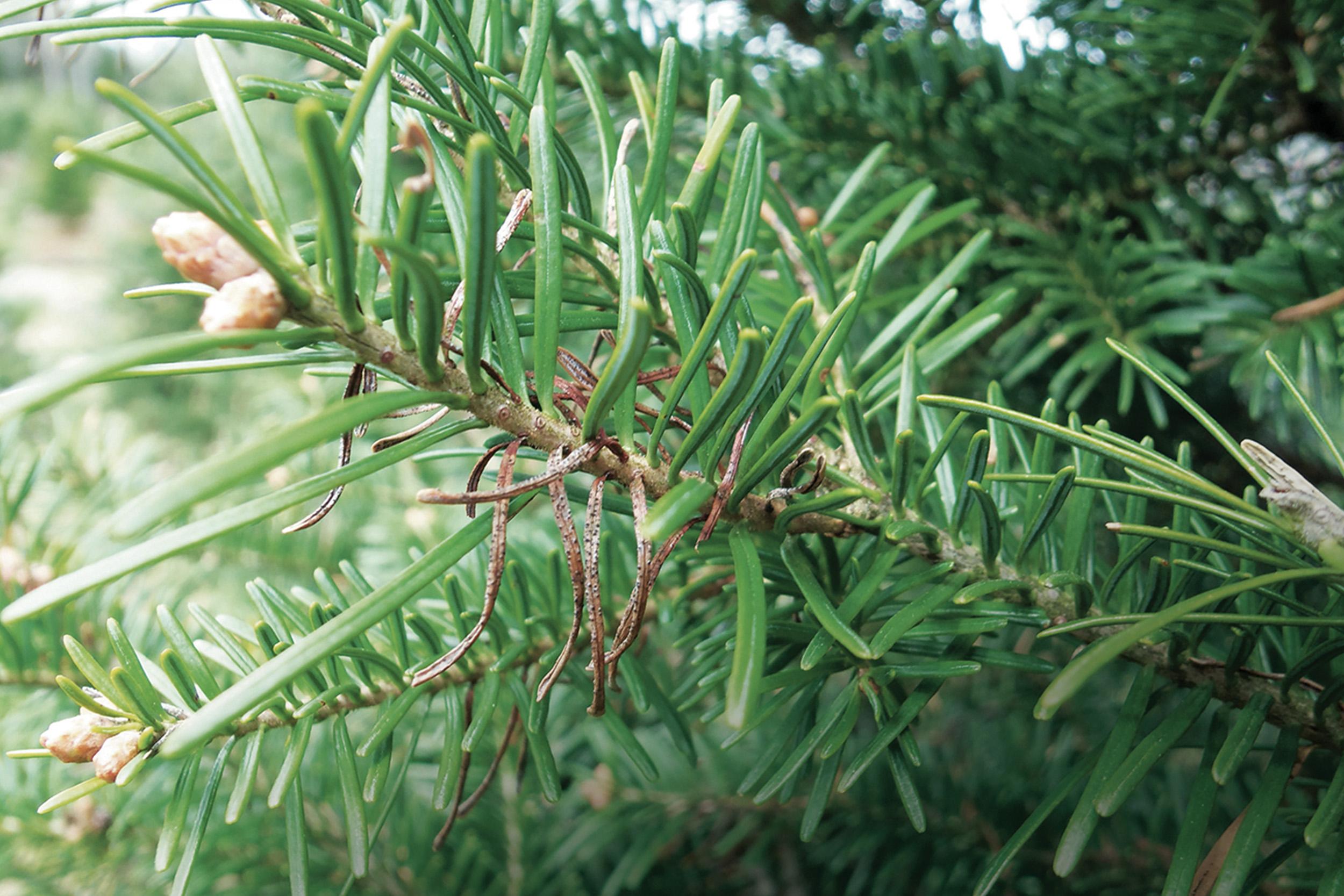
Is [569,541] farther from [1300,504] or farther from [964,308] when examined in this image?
[964,308]

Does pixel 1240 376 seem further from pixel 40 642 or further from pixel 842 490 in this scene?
pixel 40 642

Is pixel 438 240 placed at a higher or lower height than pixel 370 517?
higher

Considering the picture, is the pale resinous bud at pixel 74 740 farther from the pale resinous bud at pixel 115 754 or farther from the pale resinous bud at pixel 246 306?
the pale resinous bud at pixel 246 306

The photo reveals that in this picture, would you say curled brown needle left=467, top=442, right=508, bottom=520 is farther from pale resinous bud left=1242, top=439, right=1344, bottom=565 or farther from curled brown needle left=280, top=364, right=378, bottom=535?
pale resinous bud left=1242, top=439, right=1344, bottom=565

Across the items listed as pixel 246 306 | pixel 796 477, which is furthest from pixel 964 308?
pixel 246 306

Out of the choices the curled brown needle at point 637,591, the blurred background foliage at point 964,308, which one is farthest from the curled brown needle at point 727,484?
the blurred background foliage at point 964,308

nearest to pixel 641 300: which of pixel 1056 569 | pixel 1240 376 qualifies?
pixel 1056 569

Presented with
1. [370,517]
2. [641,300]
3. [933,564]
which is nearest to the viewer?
[641,300]

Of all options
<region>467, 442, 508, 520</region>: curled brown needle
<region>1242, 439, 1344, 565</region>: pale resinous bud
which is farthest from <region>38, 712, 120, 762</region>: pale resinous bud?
<region>1242, 439, 1344, 565</region>: pale resinous bud
